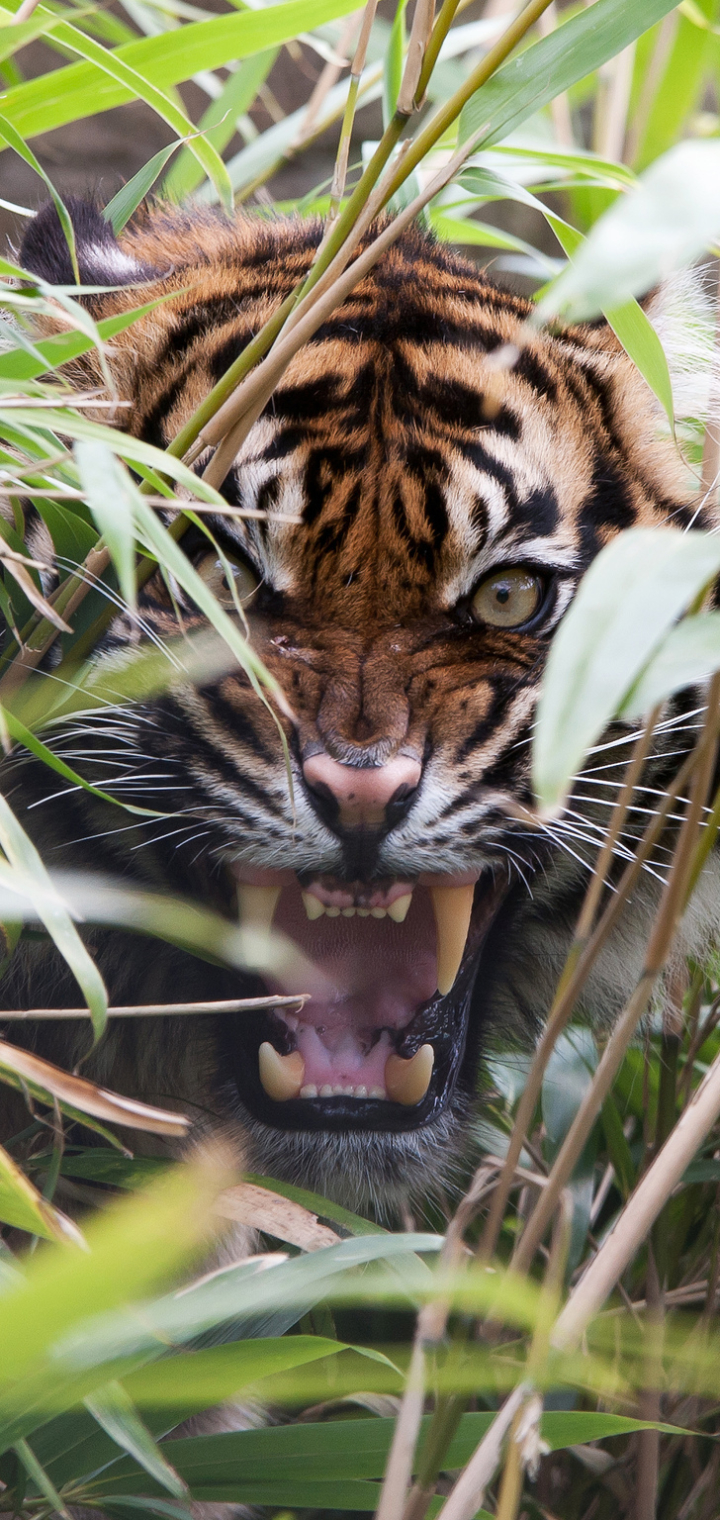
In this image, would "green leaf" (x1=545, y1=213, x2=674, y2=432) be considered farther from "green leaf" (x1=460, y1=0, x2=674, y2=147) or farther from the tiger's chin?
the tiger's chin

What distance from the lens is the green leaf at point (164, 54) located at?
3.71ft

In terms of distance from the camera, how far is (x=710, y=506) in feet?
4.28

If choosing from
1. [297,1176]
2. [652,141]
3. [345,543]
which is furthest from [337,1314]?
[652,141]

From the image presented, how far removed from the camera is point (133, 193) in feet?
4.26

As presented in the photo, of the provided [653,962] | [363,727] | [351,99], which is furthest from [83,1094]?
[351,99]

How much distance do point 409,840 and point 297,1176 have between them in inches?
14.1

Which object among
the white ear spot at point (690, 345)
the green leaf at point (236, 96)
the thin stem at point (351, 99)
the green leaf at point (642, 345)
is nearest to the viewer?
the thin stem at point (351, 99)

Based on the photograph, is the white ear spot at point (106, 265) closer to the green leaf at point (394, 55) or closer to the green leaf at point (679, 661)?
the green leaf at point (394, 55)

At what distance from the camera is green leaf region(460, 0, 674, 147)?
2.85 feet

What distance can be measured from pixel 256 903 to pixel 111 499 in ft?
2.08

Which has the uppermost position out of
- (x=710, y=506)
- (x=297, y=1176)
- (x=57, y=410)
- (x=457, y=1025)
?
(x=710, y=506)

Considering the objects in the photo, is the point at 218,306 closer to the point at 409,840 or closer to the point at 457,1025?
the point at 409,840

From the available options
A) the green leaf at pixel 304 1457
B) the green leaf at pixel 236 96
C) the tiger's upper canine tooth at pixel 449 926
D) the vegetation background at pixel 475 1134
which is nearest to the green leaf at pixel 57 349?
the vegetation background at pixel 475 1134

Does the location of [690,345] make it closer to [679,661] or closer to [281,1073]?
[281,1073]
